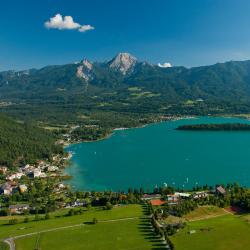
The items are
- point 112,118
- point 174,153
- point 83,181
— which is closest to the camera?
point 83,181

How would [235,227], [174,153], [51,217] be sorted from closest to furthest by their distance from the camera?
[235,227], [51,217], [174,153]

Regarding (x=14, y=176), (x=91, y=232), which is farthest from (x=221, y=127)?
(x=91, y=232)

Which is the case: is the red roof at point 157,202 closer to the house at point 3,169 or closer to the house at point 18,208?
the house at point 18,208

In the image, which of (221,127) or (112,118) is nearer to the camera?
(221,127)

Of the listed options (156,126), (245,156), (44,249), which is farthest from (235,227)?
(156,126)

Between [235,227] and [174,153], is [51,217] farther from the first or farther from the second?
[174,153]

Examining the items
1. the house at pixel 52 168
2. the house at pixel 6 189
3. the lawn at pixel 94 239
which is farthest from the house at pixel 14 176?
the lawn at pixel 94 239

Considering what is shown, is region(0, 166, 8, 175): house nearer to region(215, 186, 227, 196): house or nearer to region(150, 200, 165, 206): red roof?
region(150, 200, 165, 206): red roof
